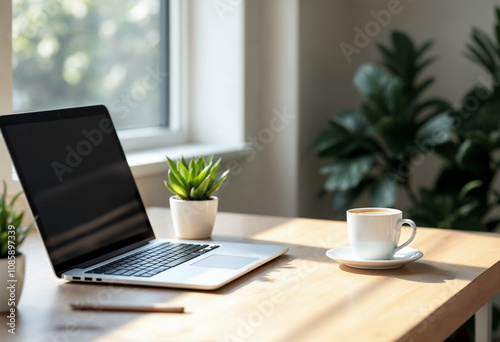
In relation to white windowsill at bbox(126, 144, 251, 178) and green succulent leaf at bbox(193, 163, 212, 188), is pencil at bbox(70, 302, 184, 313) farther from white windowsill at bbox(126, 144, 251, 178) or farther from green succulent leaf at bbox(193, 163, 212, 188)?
white windowsill at bbox(126, 144, 251, 178)

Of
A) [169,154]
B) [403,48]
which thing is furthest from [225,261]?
[403,48]

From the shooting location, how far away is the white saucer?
1.15 meters

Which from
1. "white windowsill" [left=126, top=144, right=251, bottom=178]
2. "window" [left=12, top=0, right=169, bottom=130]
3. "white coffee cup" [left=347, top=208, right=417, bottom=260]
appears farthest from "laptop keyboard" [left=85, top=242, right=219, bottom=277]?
"window" [left=12, top=0, right=169, bottom=130]

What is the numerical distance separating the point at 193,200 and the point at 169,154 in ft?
2.38

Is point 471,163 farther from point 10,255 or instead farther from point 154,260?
point 10,255

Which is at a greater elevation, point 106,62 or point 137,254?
point 106,62

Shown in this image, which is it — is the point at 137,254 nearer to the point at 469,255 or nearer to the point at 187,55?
the point at 469,255

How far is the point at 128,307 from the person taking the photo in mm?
945

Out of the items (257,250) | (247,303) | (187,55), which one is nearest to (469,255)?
(257,250)

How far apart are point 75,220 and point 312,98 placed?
1.59 metres

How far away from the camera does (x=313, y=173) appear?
2.68 metres

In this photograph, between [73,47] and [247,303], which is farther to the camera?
[73,47]

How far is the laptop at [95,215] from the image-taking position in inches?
43.5

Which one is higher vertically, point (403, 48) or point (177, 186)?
point (403, 48)
